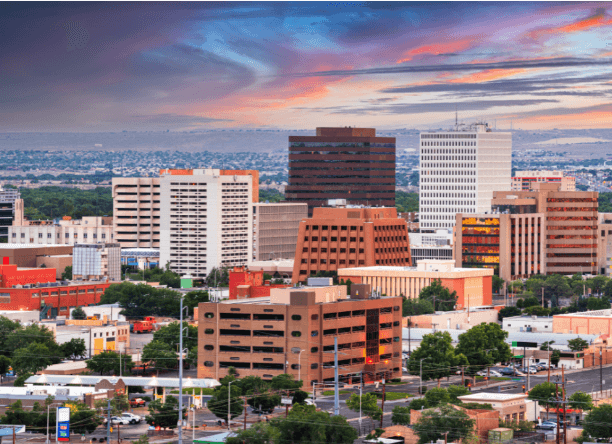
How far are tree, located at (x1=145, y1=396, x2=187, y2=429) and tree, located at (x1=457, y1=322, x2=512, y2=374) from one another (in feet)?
144

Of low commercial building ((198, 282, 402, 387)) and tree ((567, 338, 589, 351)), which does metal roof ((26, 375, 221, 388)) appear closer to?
low commercial building ((198, 282, 402, 387))

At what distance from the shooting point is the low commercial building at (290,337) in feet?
444

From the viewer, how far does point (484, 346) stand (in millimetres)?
150875

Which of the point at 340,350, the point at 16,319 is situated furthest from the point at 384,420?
the point at 16,319

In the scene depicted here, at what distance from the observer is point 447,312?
633 feet

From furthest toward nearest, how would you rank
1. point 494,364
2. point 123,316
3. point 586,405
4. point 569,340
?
point 123,316 → point 569,340 → point 494,364 → point 586,405

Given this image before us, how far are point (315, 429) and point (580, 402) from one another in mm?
28331

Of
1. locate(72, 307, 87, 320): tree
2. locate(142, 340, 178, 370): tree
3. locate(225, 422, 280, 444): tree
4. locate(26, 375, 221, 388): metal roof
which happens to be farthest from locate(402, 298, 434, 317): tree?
locate(225, 422, 280, 444): tree

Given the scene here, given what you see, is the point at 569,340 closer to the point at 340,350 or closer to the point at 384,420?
the point at 340,350

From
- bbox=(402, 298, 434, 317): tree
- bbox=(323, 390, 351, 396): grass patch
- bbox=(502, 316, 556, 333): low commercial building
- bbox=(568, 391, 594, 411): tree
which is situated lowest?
bbox=(323, 390, 351, 396): grass patch

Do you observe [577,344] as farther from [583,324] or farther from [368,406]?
[368,406]

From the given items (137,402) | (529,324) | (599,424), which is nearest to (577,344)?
(529,324)

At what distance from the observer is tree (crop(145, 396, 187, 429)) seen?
112m

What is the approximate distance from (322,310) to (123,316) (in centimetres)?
6301
